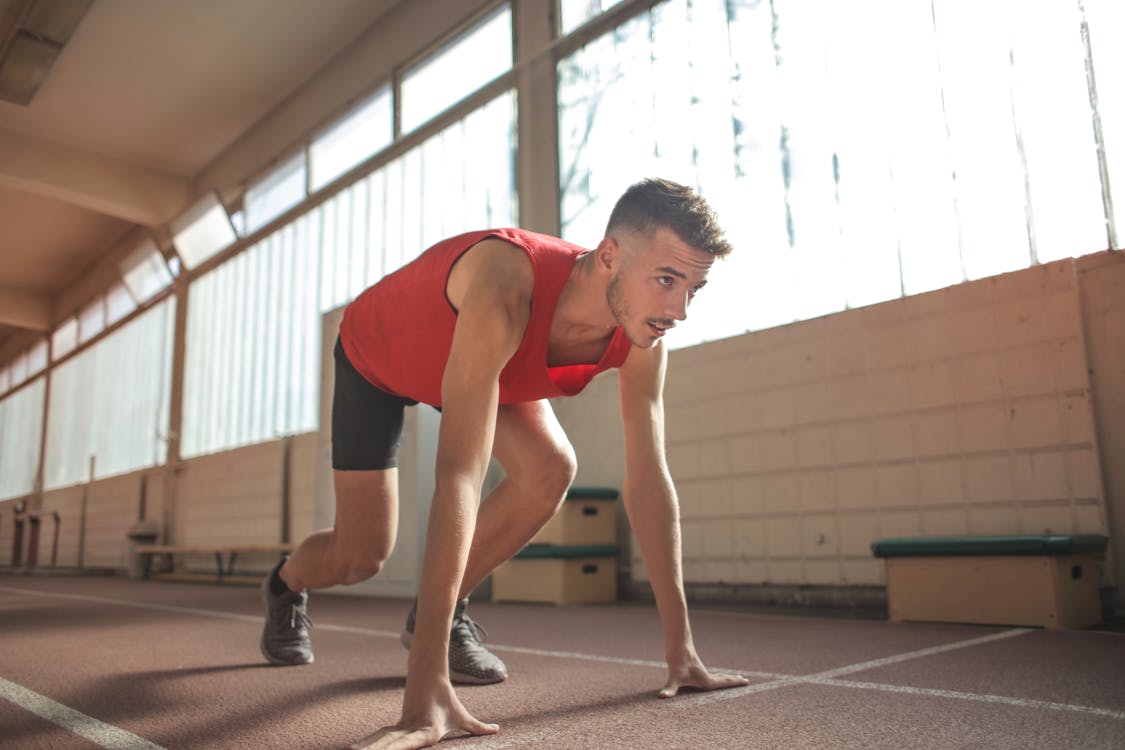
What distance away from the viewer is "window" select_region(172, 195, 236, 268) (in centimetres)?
958

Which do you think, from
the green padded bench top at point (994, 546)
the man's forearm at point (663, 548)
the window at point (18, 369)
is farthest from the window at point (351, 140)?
the window at point (18, 369)

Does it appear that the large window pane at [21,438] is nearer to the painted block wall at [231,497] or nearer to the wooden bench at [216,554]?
the wooden bench at [216,554]

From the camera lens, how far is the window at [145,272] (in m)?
10.8

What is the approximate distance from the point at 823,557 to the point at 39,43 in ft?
23.3

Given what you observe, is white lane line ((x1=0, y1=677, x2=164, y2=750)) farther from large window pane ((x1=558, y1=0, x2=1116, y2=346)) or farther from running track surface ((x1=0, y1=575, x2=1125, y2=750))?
large window pane ((x1=558, y1=0, x2=1116, y2=346))

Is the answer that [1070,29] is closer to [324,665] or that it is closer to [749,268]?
[749,268]

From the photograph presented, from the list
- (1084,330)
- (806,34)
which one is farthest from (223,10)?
(1084,330)

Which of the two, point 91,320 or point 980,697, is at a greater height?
point 91,320

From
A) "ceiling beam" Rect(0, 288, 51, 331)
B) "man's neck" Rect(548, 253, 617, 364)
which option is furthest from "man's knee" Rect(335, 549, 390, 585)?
"ceiling beam" Rect(0, 288, 51, 331)

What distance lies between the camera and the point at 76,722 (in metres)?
1.52

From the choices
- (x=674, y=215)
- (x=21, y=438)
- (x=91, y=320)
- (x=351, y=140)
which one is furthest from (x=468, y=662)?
(x=21, y=438)

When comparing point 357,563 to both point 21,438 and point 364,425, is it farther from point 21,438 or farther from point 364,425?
point 21,438

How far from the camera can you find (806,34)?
162 inches

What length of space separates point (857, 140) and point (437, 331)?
116 inches
